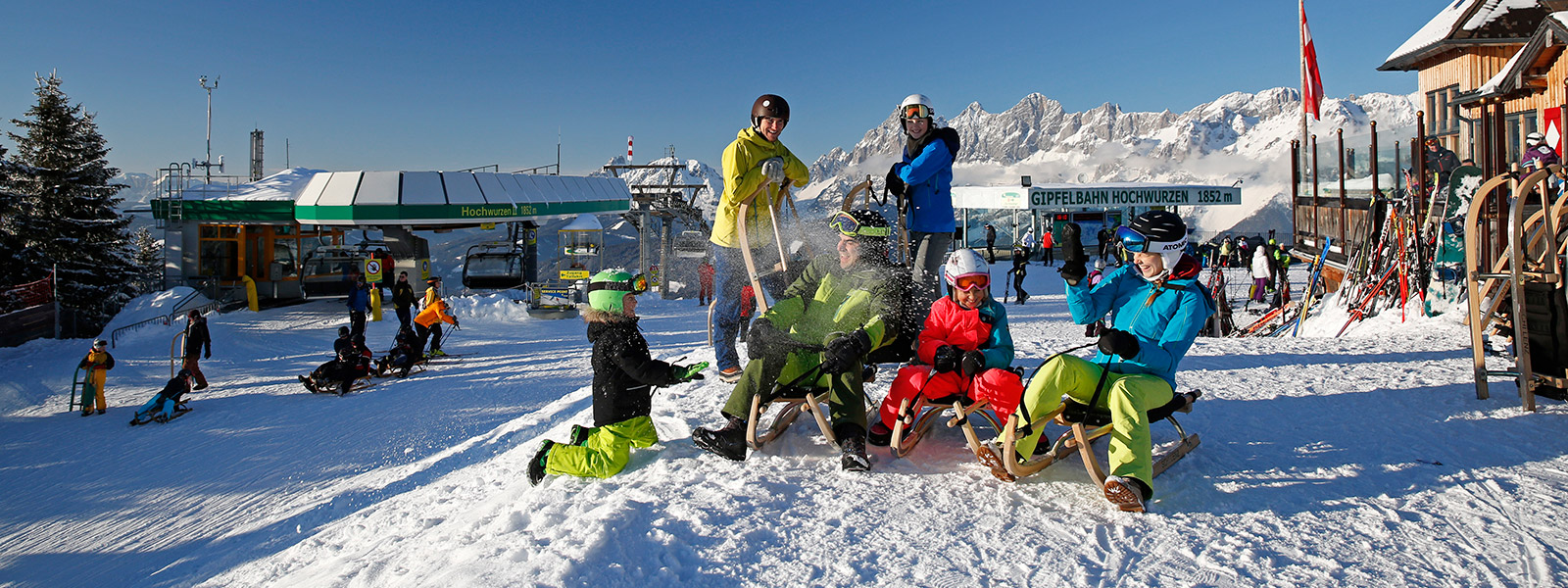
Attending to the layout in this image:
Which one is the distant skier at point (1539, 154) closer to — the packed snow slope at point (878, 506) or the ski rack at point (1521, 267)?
the packed snow slope at point (878, 506)

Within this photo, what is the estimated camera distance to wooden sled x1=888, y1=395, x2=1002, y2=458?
11.8ft

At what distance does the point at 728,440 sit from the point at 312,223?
72.8 ft

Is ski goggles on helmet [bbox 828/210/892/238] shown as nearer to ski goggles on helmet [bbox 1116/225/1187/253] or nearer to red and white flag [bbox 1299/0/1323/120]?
ski goggles on helmet [bbox 1116/225/1187/253]

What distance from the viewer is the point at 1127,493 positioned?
310 centimetres

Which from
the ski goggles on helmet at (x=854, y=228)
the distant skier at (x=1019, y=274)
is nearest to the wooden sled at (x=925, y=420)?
the ski goggles on helmet at (x=854, y=228)

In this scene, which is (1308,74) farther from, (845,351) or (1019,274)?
(845,351)

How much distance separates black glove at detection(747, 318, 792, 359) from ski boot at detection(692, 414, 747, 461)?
35 cm

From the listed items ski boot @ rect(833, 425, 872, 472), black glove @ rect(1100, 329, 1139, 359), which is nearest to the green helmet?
ski boot @ rect(833, 425, 872, 472)

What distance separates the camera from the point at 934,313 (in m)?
4.03

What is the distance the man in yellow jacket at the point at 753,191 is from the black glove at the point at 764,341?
2.05ft

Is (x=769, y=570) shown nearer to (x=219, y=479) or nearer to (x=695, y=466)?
(x=695, y=466)

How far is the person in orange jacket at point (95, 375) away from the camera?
9.86 meters

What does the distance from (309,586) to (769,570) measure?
5.50 feet

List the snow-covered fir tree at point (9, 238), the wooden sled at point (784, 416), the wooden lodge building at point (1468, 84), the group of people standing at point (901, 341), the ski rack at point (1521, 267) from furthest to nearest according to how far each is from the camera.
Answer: the snow-covered fir tree at point (9, 238)
the wooden lodge building at point (1468, 84)
the ski rack at point (1521, 267)
the wooden sled at point (784, 416)
the group of people standing at point (901, 341)
